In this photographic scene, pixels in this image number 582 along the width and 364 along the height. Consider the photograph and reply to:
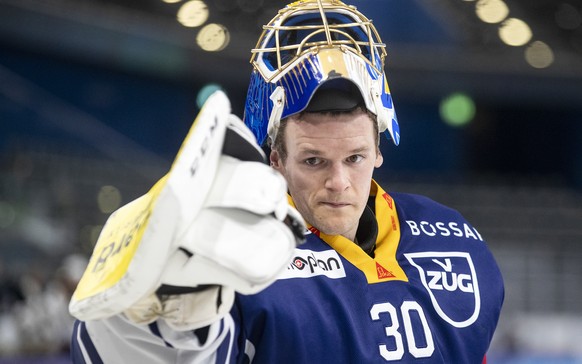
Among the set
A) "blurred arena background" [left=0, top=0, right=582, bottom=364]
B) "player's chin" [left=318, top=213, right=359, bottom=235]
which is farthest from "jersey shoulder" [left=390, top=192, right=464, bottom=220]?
"blurred arena background" [left=0, top=0, right=582, bottom=364]

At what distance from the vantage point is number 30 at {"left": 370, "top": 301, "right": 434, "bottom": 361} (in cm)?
205

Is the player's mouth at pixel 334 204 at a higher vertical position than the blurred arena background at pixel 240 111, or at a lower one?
higher

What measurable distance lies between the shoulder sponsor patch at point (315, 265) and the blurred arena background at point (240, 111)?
6.26m

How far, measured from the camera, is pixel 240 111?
62.5ft

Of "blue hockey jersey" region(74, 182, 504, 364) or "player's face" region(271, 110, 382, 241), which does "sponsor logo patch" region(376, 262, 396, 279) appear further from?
"player's face" region(271, 110, 382, 241)

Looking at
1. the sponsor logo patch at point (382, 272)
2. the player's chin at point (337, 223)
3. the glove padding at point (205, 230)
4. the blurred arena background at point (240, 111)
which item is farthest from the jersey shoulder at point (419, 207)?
Answer: the blurred arena background at point (240, 111)

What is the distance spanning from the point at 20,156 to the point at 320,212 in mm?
8804

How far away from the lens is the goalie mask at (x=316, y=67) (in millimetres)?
2047

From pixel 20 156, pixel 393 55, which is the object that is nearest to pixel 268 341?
pixel 20 156

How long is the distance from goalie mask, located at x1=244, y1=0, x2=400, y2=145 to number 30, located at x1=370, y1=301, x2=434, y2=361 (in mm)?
434

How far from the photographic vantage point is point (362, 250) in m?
2.21

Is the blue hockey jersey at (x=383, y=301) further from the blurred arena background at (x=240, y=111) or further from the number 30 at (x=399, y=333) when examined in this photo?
the blurred arena background at (x=240, y=111)

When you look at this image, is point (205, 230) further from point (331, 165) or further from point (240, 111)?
point (240, 111)

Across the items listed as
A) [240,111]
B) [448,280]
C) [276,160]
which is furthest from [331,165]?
[240,111]
